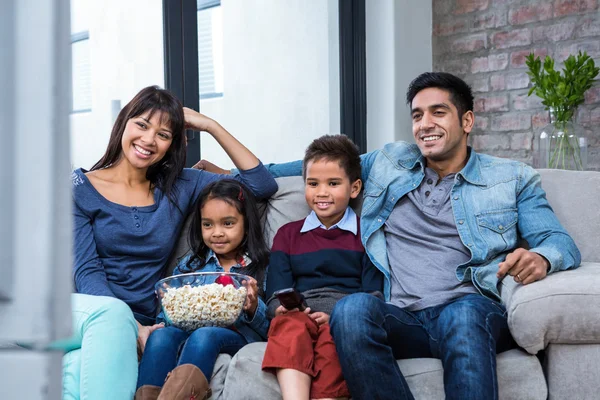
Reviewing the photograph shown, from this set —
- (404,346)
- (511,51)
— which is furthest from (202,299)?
(511,51)

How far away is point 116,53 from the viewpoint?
11.7 feet

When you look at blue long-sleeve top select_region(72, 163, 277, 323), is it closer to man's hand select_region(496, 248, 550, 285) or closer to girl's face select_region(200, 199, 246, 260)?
girl's face select_region(200, 199, 246, 260)

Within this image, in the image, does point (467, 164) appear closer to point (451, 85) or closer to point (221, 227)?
point (451, 85)

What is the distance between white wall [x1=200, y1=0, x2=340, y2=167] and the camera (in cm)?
401

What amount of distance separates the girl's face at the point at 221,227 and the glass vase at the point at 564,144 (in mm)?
1661

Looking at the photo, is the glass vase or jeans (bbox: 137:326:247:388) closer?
jeans (bbox: 137:326:247:388)

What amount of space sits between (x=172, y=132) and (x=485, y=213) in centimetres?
92

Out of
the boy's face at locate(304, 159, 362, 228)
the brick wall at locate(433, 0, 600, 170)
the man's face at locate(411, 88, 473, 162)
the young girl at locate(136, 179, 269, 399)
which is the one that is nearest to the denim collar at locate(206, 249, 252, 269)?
the young girl at locate(136, 179, 269, 399)

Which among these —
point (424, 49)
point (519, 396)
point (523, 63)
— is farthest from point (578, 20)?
point (519, 396)

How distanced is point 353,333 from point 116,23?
232 centimetres

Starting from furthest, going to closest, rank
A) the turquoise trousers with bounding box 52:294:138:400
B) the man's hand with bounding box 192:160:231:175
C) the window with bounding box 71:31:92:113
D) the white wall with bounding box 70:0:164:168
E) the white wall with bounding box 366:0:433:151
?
the white wall with bounding box 366:0:433:151, the window with bounding box 71:31:92:113, the white wall with bounding box 70:0:164:168, the man's hand with bounding box 192:160:231:175, the turquoise trousers with bounding box 52:294:138:400

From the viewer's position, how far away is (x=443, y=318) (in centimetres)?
178

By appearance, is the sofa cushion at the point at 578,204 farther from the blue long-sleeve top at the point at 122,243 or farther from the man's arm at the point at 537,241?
the blue long-sleeve top at the point at 122,243

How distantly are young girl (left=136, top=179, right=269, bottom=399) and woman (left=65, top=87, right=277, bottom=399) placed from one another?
0.08 metres
